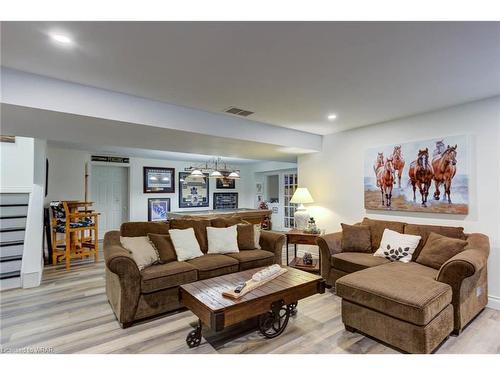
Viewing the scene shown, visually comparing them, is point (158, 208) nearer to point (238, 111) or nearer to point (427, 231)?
point (238, 111)

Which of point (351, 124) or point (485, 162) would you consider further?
point (351, 124)

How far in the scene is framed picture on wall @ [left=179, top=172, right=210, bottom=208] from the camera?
320 inches

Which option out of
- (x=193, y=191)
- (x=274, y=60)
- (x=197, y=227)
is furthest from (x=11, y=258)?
(x=193, y=191)

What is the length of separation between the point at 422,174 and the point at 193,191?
6366 millimetres

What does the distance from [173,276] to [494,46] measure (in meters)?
3.32

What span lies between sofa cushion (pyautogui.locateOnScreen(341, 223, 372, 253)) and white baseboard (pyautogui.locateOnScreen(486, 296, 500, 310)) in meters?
1.28

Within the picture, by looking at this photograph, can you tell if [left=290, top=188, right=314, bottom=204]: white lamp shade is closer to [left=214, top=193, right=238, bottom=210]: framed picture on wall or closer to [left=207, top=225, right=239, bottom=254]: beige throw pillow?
[left=207, top=225, right=239, bottom=254]: beige throw pillow

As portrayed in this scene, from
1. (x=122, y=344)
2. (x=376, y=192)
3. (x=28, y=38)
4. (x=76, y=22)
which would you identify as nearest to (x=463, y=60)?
(x=376, y=192)

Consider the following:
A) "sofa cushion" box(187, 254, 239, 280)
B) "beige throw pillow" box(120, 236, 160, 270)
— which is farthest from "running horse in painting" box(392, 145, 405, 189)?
"beige throw pillow" box(120, 236, 160, 270)

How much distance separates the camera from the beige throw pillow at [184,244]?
10.5 feet

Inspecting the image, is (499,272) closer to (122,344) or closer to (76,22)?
(122,344)

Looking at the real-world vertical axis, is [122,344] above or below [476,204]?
below

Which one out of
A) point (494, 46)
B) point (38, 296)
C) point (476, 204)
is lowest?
point (38, 296)

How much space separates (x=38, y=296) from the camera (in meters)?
3.28
